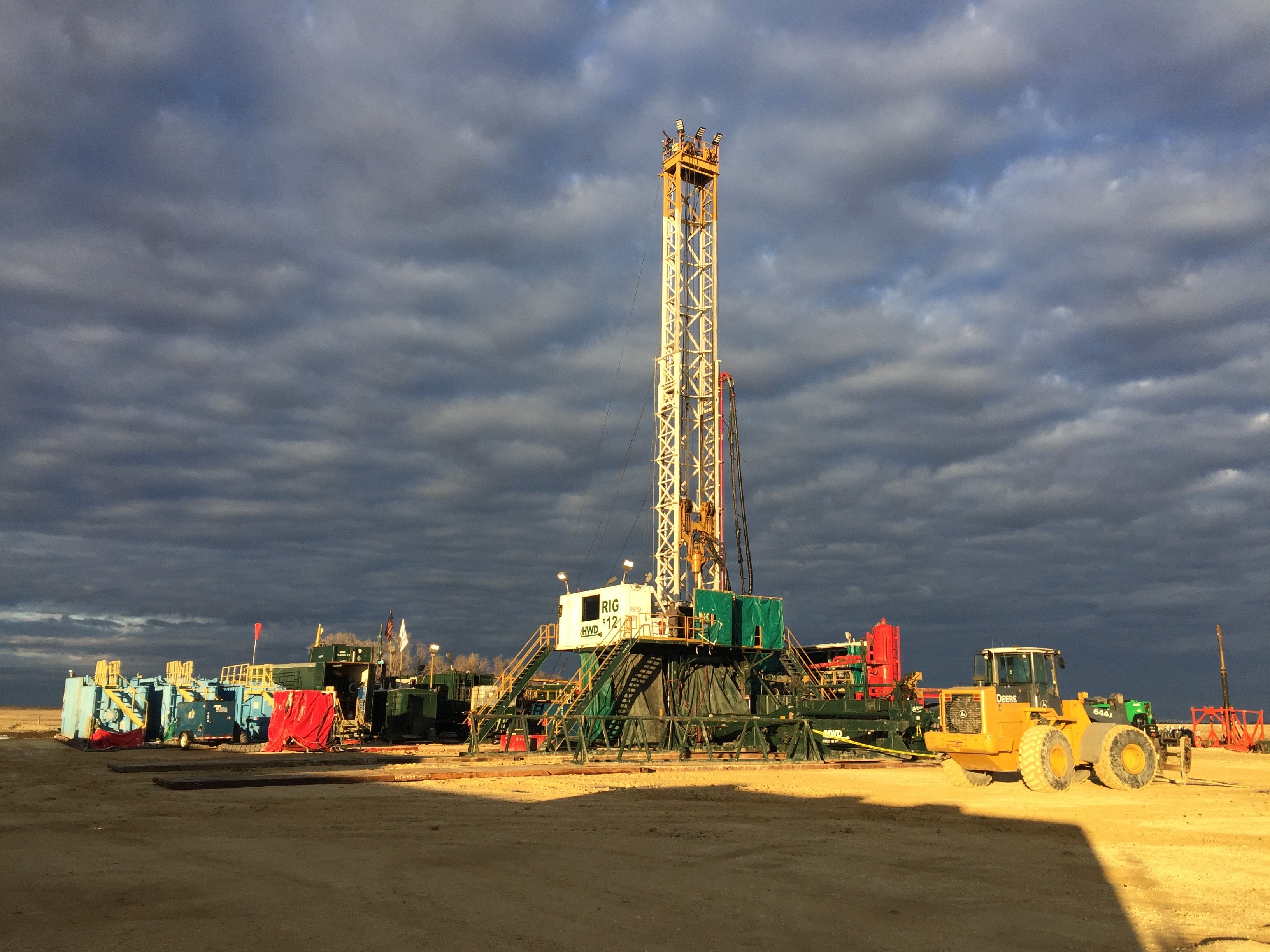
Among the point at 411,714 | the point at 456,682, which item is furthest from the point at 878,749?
the point at 456,682

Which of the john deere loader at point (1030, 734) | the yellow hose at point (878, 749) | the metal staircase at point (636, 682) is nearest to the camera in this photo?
the john deere loader at point (1030, 734)

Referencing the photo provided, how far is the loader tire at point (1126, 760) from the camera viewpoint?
17984 millimetres

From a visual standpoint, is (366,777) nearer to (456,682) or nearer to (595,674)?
(595,674)

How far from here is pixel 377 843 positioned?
1060 centimetres

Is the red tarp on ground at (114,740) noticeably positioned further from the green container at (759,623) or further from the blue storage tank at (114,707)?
the green container at (759,623)

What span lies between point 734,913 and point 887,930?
1.22m

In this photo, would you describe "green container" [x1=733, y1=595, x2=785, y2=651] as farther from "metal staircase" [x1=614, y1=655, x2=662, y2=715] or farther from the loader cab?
the loader cab

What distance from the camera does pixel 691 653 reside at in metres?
32.1

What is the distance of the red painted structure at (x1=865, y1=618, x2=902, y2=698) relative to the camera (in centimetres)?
4319

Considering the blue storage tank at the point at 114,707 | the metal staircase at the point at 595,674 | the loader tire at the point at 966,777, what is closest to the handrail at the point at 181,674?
the blue storage tank at the point at 114,707

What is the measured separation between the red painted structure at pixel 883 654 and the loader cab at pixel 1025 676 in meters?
24.0

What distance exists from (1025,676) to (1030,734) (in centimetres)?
147

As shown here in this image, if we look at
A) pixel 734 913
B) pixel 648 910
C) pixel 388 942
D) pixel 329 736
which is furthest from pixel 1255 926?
pixel 329 736

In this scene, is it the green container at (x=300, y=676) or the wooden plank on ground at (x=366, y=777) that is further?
the green container at (x=300, y=676)
